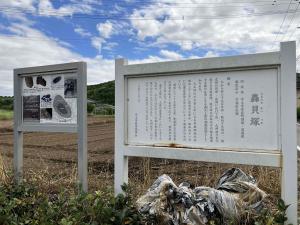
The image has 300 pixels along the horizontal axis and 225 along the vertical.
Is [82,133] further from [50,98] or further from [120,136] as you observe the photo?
[50,98]

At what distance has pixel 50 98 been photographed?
15.6ft

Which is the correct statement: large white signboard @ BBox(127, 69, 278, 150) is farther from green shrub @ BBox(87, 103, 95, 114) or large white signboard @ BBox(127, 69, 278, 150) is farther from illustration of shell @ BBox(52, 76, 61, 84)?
green shrub @ BBox(87, 103, 95, 114)

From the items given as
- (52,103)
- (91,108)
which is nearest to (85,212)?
(52,103)

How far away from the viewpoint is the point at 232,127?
339 centimetres

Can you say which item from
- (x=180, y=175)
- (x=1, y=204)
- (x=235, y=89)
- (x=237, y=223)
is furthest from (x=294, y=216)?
(x=180, y=175)

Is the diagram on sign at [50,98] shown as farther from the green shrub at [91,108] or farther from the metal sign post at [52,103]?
the green shrub at [91,108]

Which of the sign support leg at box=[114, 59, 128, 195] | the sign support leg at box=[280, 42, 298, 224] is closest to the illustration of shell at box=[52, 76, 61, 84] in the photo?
the sign support leg at box=[114, 59, 128, 195]

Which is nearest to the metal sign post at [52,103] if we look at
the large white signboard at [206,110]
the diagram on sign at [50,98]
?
the diagram on sign at [50,98]

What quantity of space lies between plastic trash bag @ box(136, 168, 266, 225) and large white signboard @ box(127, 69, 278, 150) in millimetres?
419

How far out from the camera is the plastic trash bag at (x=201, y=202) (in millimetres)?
3236

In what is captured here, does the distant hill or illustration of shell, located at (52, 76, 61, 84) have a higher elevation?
the distant hill

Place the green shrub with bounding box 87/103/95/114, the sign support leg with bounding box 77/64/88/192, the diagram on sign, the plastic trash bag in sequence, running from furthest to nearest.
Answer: the green shrub with bounding box 87/103/95/114 < the diagram on sign < the sign support leg with bounding box 77/64/88/192 < the plastic trash bag

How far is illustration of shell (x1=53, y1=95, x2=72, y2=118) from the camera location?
178 inches

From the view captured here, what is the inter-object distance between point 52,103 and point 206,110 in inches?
84.5
